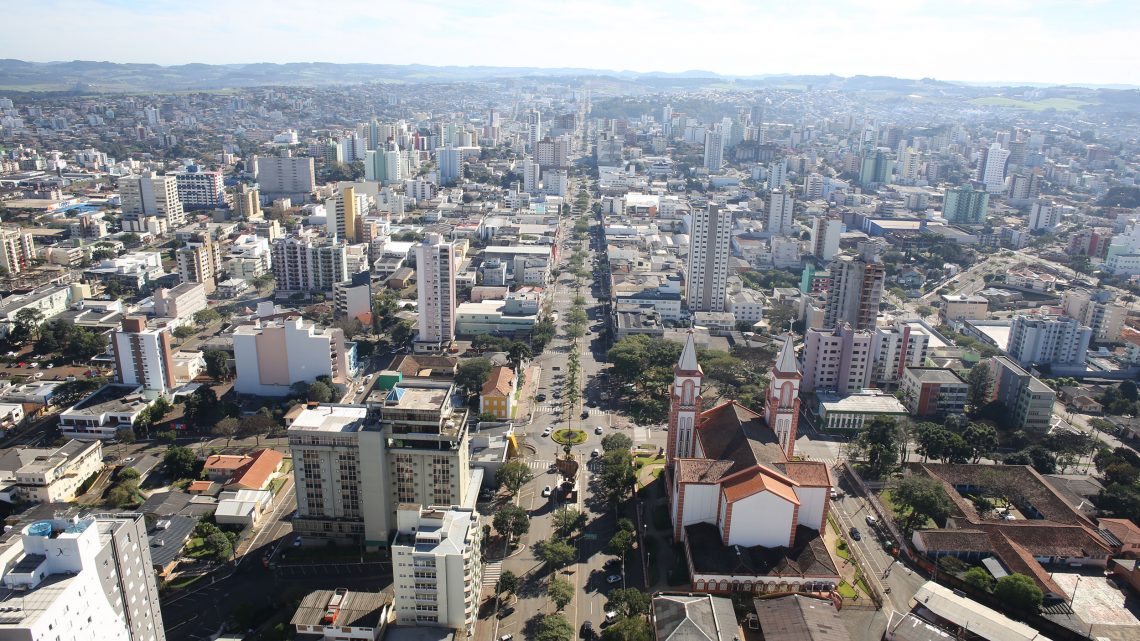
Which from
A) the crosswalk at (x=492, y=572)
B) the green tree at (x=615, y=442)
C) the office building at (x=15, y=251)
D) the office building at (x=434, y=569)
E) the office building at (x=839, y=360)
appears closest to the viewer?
the office building at (x=434, y=569)

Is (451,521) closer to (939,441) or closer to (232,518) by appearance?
(232,518)

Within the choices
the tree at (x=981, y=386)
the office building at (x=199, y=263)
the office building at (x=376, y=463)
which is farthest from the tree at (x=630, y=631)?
the office building at (x=199, y=263)

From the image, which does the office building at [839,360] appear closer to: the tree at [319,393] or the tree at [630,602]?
the tree at [630,602]

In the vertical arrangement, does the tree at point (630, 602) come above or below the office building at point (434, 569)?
below

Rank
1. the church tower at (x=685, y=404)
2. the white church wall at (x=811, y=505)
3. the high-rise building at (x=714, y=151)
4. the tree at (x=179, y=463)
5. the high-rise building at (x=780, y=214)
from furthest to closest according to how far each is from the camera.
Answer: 1. the high-rise building at (x=714, y=151)
2. the high-rise building at (x=780, y=214)
3. the tree at (x=179, y=463)
4. the church tower at (x=685, y=404)
5. the white church wall at (x=811, y=505)

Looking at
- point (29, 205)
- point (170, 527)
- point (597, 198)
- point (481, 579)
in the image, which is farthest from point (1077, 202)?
point (29, 205)

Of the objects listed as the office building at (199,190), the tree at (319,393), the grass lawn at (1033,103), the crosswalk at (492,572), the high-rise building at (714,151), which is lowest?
the crosswalk at (492,572)

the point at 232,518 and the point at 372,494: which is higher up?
the point at 372,494

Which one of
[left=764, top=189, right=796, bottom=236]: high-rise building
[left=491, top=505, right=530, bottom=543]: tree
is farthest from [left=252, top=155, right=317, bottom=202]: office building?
[left=491, top=505, right=530, bottom=543]: tree
